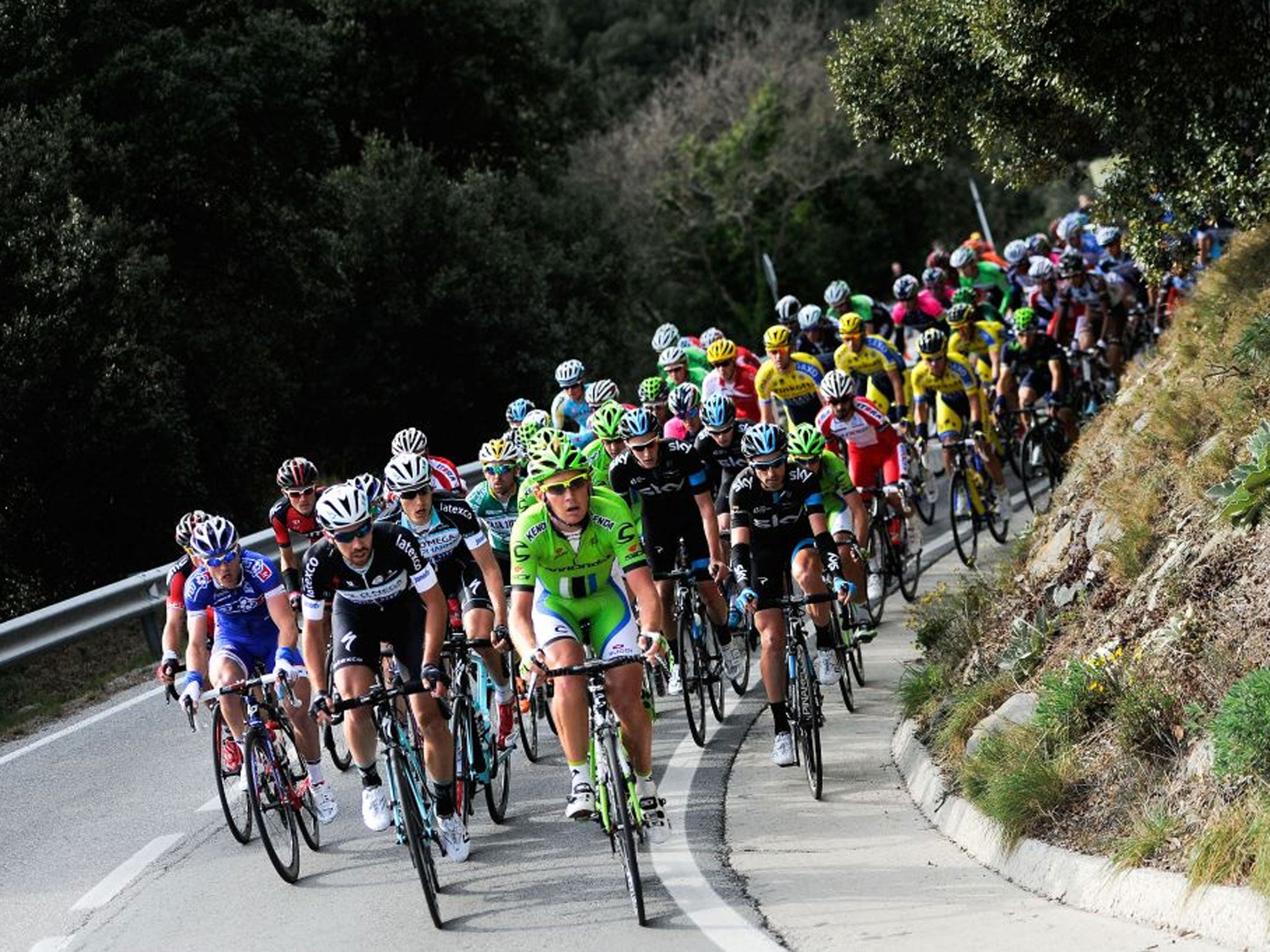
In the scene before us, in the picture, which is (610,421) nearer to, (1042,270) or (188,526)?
(188,526)

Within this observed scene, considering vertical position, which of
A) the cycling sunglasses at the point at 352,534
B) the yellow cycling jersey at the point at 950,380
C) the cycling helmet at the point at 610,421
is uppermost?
the cycling sunglasses at the point at 352,534

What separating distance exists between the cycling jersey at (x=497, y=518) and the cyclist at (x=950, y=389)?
580 centimetres

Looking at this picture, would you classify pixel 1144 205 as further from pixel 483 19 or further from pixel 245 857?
pixel 483 19

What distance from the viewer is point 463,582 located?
11195mm

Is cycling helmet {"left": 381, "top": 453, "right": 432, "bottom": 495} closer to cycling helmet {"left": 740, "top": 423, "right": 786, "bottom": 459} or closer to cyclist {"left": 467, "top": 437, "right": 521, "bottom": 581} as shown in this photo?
cyclist {"left": 467, "top": 437, "right": 521, "bottom": 581}

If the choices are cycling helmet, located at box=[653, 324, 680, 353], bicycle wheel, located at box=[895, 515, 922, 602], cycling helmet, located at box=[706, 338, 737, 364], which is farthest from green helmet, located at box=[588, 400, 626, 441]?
cycling helmet, located at box=[653, 324, 680, 353]

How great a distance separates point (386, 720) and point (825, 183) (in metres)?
42.3

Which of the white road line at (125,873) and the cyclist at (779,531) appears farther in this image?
the cyclist at (779,531)

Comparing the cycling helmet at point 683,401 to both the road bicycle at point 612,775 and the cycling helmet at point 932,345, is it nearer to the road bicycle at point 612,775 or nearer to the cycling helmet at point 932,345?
the cycling helmet at point 932,345

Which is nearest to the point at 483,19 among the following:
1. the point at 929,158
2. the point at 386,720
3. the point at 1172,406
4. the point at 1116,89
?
the point at 929,158

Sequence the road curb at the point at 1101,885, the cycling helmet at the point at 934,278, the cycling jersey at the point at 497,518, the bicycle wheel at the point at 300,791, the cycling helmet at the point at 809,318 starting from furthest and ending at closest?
the cycling helmet at the point at 934,278, the cycling helmet at the point at 809,318, the cycling jersey at the point at 497,518, the bicycle wheel at the point at 300,791, the road curb at the point at 1101,885

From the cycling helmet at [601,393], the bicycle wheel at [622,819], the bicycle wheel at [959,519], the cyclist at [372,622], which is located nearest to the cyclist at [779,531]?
the cyclist at [372,622]

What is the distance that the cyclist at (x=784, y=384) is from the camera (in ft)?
55.9

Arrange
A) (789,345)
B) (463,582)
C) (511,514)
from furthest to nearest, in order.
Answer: (789,345)
(511,514)
(463,582)
